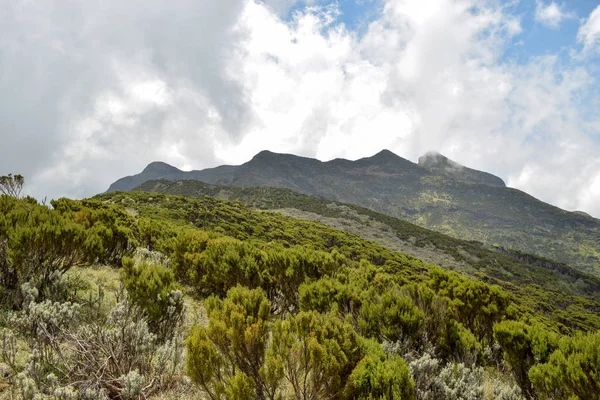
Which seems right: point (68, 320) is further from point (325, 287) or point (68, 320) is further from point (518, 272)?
point (518, 272)

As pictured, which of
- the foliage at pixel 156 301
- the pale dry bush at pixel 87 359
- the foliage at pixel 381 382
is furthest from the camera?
the foliage at pixel 156 301

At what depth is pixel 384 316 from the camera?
18.5ft

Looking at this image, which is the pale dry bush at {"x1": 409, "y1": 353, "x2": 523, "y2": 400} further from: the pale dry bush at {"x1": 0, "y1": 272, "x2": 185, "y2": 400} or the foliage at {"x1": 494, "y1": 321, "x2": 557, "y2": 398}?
the pale dry bush at {"x1": 0, "y1": 272, "x2": 185, "y2": 400}

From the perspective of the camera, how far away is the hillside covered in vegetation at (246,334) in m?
3.31

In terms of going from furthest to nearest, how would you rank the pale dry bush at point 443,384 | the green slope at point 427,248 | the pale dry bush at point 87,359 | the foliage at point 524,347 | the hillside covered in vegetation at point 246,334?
the green slope at point 427,248
the foliage at point 524,347
the pale dry bush at point 443,384
the hillside covered in vegetation at point 246,334
the pale dry bush at point 87,359

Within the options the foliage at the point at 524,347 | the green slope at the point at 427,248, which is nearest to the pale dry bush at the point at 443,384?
the foliage at the point at 524,347

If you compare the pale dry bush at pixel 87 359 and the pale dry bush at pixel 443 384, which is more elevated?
the pale dry bush at pixel 87 359

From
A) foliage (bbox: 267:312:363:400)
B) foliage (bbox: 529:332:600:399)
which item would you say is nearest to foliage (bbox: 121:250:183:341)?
foliage (bbox: 267:312:363:400)

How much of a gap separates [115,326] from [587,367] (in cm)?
629

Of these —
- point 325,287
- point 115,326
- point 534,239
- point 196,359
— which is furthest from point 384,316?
point 534,239

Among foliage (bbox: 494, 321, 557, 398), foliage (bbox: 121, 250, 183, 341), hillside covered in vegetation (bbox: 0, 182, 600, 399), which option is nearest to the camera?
hillside covered in vegetation (bbox: 0, 182, 600, 399)

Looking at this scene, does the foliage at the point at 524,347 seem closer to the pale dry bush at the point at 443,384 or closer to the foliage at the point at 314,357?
the pale dry bush at the point at 443,384

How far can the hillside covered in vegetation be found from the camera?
3.31 metres

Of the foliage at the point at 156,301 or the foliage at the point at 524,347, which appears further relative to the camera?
the foliage at the point at 524,347
